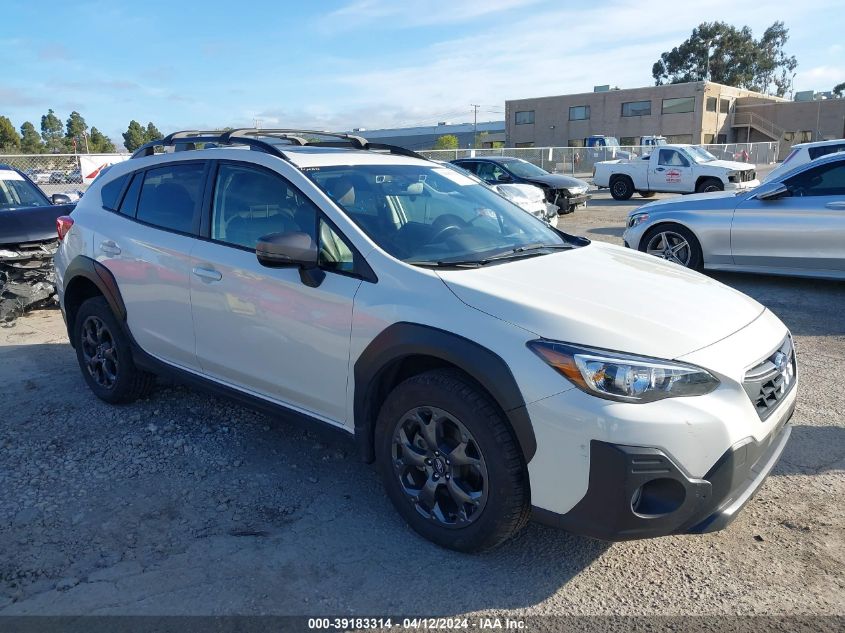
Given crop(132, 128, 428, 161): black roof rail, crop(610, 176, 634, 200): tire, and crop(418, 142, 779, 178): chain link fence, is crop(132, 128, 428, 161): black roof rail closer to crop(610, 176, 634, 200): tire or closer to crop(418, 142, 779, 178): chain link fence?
crop(610, 176, 634, 200): tire

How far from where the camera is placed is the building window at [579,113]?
57100mm

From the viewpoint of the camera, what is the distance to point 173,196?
14.2ft

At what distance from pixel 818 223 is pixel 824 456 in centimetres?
464

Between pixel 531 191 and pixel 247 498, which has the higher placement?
pixel 531 191

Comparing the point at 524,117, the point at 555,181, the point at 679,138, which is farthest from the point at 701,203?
the point at 524,117

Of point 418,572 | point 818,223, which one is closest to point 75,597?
point 418,572

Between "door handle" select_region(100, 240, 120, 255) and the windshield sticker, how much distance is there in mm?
2160

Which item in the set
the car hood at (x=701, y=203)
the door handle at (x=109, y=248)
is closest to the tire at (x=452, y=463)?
the door handle at (x=109, y=248)

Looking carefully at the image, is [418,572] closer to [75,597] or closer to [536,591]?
[536,591]

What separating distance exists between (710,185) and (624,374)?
754 inches

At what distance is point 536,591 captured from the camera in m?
2.81

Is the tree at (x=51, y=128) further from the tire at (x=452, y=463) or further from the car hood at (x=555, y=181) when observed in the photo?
the tire at (x=452, y=463)

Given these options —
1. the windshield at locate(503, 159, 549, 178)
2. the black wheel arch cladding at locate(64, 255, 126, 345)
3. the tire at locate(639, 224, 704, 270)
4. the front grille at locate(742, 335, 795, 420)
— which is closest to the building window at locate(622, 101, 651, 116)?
the windshield at locate(503, 159, 549, 178)

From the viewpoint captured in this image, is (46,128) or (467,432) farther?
(46,128)
